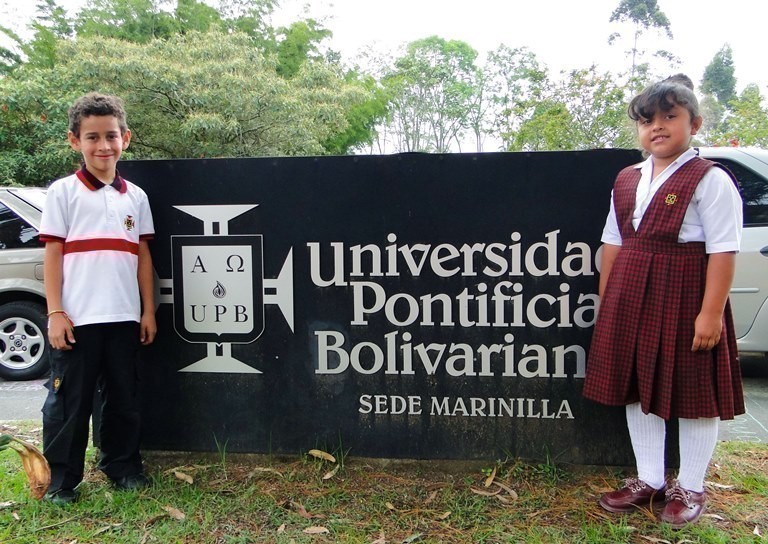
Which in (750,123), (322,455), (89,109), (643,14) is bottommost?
(322,455)

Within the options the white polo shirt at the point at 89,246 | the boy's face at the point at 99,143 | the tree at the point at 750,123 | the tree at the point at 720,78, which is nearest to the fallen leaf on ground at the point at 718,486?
the white polo shirt at the point at 89,246

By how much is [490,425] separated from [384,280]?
81cm

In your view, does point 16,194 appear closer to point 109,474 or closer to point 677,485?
point 109,474

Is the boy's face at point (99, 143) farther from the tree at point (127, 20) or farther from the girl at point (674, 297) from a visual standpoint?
the tree at point (127, 20)

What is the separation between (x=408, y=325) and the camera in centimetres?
275

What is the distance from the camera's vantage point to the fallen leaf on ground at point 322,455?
283cm

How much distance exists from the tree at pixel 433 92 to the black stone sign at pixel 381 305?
38704 millimetres

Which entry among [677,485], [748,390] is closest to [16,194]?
[677,485]

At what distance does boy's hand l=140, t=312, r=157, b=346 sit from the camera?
271cm

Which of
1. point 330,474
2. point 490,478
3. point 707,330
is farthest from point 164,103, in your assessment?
point 707,330

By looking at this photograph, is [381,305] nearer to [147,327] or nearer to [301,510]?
[301,510]

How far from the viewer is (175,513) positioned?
8.07ft

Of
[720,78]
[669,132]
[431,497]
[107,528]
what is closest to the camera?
[669,132]

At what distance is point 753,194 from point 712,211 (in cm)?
273
